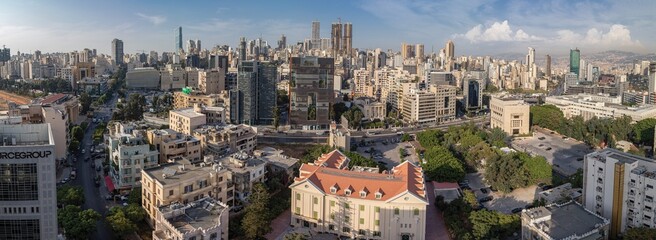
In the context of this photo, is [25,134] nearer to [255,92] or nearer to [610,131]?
[255,92]

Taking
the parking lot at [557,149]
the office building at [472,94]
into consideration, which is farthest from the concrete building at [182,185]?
the office building at [472,94]

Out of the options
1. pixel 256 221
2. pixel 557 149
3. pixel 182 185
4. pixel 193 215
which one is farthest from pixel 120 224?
pixel 557 149

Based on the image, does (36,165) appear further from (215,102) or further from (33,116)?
(215,102)

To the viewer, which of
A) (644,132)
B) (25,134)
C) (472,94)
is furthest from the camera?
(472,94)

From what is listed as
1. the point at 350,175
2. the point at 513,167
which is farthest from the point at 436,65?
the point at 350,175

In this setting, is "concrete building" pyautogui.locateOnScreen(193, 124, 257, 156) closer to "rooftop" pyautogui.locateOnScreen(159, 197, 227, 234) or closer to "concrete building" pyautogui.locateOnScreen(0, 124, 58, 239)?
"rooftop" pyautogui.locateOnScreen(159, 197, 227, 234)

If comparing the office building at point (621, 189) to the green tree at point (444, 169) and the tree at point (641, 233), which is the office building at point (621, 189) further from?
the green tree at point (444, 169)
